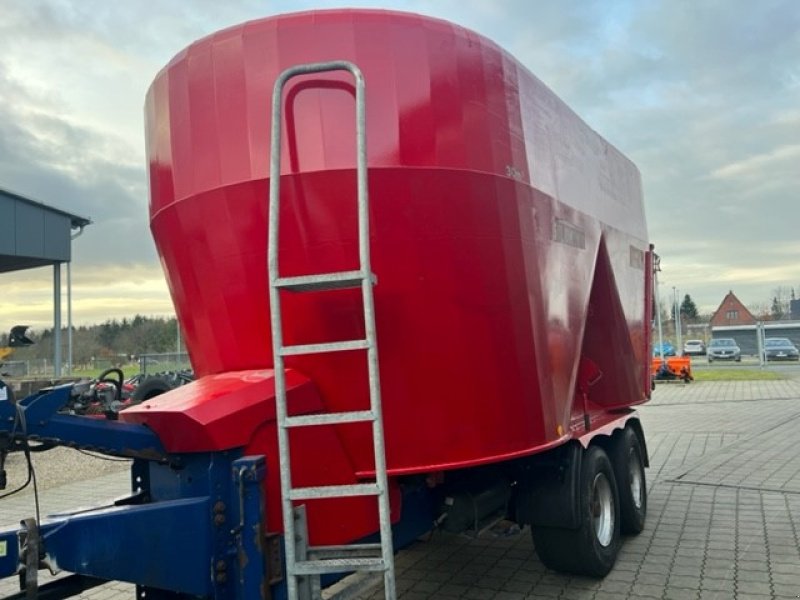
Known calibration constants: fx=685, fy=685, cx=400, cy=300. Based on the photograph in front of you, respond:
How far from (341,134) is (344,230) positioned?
464 mm

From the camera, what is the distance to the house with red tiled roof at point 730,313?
79.1 m

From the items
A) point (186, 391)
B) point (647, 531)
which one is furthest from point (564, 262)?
point (647, 531)

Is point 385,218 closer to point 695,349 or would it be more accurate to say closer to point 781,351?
point 781,351

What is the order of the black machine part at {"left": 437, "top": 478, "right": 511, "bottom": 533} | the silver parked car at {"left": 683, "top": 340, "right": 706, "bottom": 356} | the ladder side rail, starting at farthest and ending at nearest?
the silver parked car at {"left": 683, "top": 340, "right": 706, "bottom": 356} < the black machine part at {"left": 437, "top": 478, "right": 511, "bottom": 533} < the ladder side rail

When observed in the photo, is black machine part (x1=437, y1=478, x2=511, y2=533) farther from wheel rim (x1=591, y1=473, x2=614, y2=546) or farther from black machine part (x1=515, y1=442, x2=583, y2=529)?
wheel rim (x1=591, y1=473, x2=614, y2=546)

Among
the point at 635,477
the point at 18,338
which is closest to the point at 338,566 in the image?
the point at 18,338

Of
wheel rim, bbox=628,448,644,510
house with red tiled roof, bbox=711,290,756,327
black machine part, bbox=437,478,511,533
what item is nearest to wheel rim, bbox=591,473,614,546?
wheel rim, bbox=628,448,644,510

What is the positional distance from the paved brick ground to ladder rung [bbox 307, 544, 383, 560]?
1907 mm

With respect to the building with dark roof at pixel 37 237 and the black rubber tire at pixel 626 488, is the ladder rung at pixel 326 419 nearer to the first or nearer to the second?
the black rubber tire at pixel 626 488

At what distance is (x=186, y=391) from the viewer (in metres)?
3.48

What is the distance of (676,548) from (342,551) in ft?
12.1

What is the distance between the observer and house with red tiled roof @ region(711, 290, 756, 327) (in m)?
79.1

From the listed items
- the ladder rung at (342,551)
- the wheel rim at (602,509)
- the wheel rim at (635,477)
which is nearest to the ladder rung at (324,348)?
the ladder rung at (342,551)

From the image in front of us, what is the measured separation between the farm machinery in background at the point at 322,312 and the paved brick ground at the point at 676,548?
4.47ft
